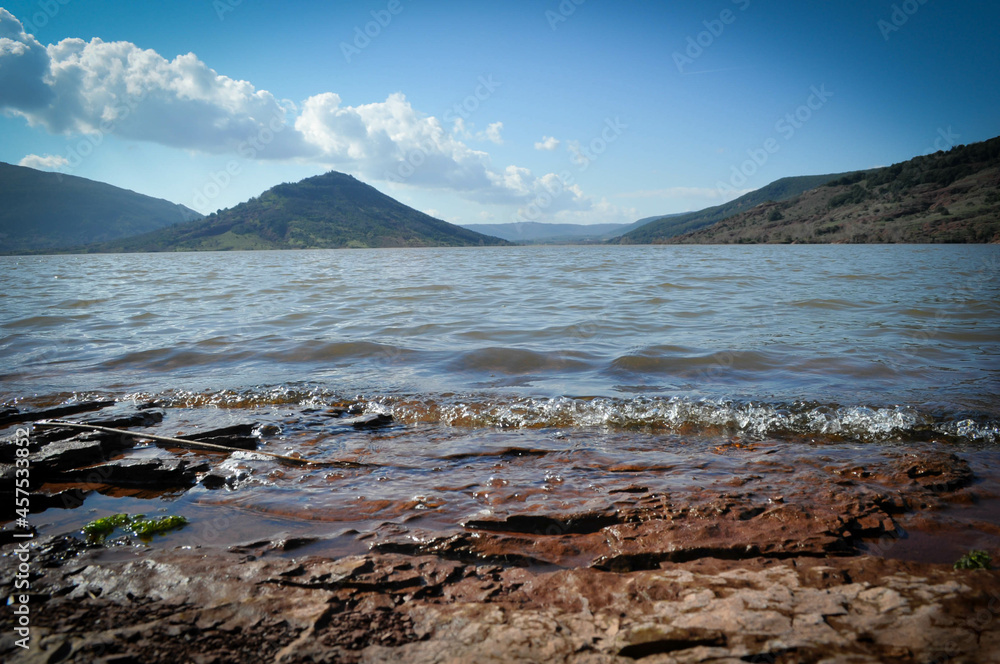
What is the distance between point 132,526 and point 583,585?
310 centimetres

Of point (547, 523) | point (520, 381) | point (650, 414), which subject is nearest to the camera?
point (547, 523)

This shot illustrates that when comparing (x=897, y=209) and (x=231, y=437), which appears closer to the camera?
(x=231, y=437)

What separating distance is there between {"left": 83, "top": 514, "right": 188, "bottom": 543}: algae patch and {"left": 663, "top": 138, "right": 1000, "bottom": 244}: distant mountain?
107006 millimetres

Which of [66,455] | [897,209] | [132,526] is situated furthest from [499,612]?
[897,209]

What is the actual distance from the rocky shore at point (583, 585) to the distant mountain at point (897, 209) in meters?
104

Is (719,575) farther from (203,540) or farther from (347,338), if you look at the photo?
(347,338)

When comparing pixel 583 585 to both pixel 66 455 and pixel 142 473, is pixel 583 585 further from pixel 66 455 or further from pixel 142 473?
pixel 66 455

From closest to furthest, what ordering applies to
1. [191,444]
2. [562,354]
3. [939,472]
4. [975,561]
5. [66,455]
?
1. [975,561]
2. [939,472]
3. [66,455]
4. [191,444]
5. [562,354]

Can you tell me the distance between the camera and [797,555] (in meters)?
2.74

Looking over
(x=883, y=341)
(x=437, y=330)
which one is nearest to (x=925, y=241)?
(x=883, y=341)

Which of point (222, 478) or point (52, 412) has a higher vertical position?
point (52, 412)

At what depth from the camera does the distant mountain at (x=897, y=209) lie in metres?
85.9

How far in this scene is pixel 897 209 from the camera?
105375 mm

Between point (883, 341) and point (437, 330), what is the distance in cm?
960
